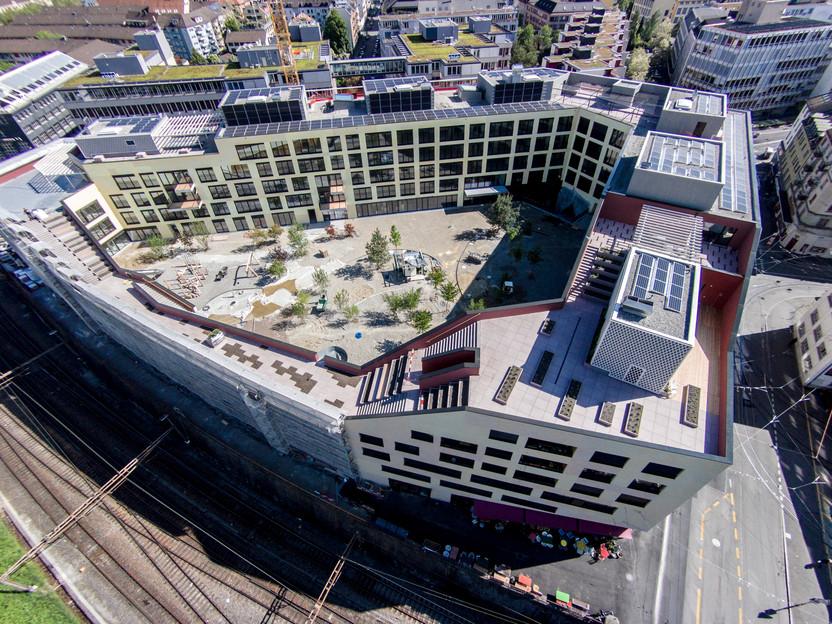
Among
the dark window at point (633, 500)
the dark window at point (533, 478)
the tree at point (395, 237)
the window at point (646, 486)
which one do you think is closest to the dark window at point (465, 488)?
the dark window at point (533, 478)

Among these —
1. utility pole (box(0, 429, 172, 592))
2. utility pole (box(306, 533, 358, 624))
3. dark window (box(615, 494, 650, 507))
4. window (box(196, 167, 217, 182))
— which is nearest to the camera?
dark window (box(615, 494, 650, 507))

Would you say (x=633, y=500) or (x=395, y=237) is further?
(x=395, y=237)

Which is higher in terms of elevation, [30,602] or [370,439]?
[370,439]

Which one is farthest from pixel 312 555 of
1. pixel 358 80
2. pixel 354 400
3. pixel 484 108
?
pixel 358 80

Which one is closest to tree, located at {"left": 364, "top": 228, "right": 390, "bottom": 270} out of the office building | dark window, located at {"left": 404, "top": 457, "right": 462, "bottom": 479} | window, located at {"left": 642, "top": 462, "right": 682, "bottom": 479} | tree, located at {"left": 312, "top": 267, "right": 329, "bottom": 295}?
tree, located at {"left": 312, "top": 267, "right": 329, "bottom": 295}

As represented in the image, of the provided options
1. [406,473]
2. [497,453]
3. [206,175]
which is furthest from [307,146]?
[497,453]

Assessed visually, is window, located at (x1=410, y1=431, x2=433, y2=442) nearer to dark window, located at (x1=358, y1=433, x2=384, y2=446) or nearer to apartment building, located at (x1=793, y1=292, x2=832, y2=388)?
dark window, located at (x1=358, y1=433, x2=384, y2=446)

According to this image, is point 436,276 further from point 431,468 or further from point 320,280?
point 431,468
